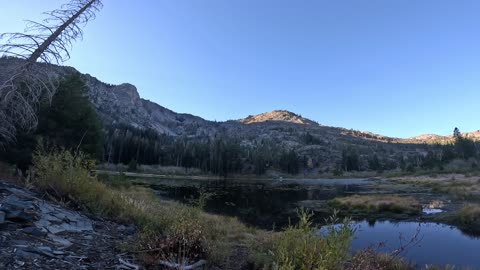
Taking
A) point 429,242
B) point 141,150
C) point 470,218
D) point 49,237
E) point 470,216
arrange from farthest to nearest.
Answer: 1. point 141,150
2. point 470,216
3. point 470,218
4. point 429,242
5. point 49,237

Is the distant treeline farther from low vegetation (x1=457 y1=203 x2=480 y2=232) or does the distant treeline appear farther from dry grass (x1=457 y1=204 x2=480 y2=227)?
dry grass (x1=457 y1=204 x2=480 y2=227)

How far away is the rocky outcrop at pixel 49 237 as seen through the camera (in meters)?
5.79

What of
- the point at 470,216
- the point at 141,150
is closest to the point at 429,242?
the point at 470,216

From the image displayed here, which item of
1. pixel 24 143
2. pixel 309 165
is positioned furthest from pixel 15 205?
pixel 309 165

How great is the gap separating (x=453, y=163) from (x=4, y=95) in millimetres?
131856

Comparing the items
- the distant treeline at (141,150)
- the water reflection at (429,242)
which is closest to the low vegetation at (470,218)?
the water reflection at (429,242)

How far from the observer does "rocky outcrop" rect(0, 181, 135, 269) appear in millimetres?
5789

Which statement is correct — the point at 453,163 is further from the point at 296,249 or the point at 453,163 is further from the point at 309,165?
the point at 296,249

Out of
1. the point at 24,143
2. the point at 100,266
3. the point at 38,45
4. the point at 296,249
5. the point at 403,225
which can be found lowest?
the point at 403,225

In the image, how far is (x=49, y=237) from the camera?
6934 millimetres

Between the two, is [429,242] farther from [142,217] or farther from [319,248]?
[319,248]

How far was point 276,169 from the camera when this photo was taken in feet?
538

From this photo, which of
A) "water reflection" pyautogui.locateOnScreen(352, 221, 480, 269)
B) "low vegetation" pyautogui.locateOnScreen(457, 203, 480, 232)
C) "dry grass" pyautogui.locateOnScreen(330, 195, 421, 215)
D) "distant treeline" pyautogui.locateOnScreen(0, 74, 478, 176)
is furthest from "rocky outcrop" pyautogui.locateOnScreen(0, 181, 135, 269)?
"dry grass" pyautogui.locateOnScreen(330, 195, 421, 215)

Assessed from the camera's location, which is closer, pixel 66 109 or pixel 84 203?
pixel 84 203
